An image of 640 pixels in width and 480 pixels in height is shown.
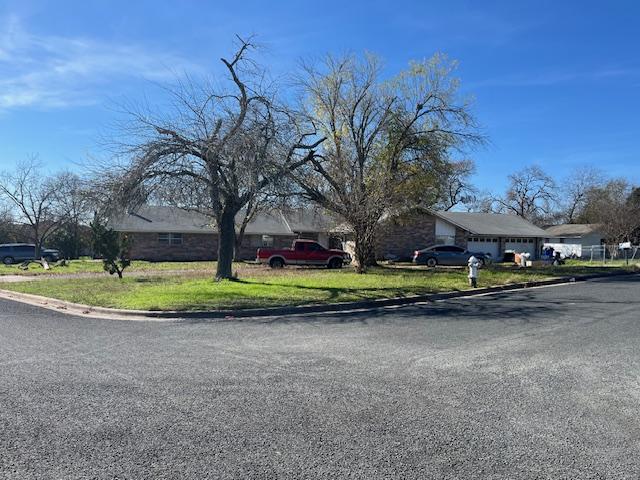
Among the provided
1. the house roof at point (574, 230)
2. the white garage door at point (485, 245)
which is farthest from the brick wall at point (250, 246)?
the house roof at point (574, 230)

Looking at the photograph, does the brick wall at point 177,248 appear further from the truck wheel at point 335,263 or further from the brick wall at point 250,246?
the truck wheel at point 335,263

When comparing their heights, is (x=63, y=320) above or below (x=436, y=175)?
below

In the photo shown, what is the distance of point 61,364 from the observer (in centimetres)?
689

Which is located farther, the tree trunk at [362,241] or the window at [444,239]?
the window at [444,239]

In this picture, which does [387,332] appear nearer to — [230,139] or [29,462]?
[29,462]

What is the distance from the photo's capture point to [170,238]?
3875 cm

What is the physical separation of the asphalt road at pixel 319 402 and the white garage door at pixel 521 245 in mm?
35072

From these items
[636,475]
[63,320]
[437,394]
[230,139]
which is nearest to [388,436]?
[437,394]

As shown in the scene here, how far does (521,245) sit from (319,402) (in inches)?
1677

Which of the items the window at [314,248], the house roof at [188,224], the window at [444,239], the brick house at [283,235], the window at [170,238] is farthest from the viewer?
the window at [444,239]

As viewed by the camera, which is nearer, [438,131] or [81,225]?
[438,131]

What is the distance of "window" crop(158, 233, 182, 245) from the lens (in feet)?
126

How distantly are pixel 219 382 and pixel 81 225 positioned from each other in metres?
50.3

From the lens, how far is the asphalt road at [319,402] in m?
3.90
